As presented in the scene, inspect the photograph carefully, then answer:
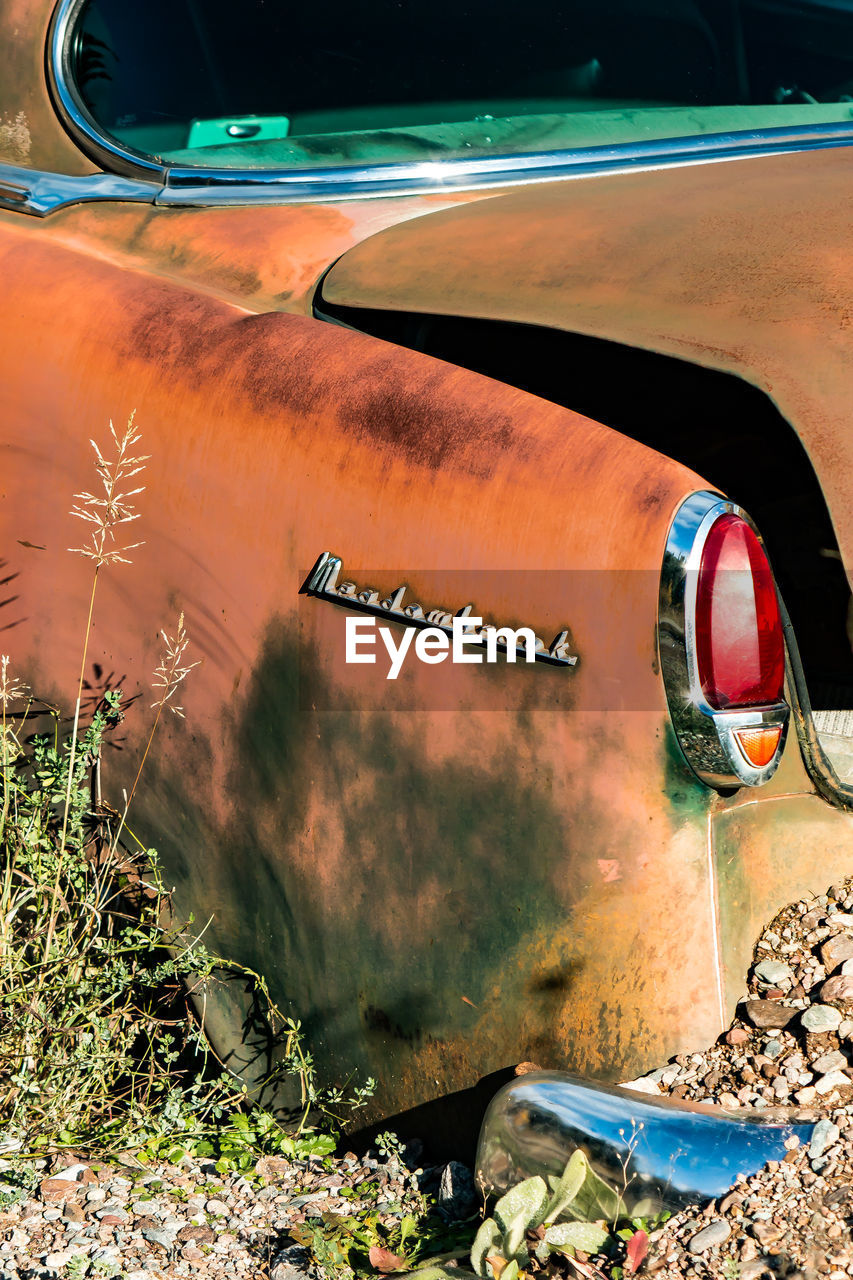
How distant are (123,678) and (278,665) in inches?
14.4

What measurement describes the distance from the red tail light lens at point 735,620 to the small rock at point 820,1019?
464 millimetres

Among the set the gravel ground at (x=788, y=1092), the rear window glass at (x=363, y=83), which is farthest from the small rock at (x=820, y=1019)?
the rear window glass at (x=363, y=83)

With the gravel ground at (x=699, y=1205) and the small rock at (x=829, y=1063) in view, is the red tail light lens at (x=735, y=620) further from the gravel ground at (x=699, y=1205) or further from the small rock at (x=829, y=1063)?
the small rock at (x=829, y=1063)

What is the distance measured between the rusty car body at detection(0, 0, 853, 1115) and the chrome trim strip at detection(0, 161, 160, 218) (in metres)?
0.03

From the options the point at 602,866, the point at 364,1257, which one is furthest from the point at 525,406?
the point at 364,1257

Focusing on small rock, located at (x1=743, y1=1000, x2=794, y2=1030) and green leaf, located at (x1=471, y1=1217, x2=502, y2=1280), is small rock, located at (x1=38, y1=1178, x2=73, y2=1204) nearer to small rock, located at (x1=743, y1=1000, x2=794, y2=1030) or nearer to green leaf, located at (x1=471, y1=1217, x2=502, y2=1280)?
green leaf, located at (x1=471, y1=1217, x2=502, y2=1280)

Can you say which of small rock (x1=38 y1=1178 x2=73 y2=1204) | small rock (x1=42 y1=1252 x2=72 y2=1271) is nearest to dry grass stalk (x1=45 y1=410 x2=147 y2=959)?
small rock (x1=38 y1=1178 x2=73 y2=1204)

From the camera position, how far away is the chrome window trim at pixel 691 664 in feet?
5.56

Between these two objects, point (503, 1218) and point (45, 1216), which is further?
point (45, 1216)

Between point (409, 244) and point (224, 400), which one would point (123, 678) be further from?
point (409, 244)

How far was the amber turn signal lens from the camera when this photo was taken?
1.74 meters

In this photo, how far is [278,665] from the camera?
203 centimetres

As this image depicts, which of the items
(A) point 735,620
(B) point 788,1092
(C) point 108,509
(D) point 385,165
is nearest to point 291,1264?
(B) point 788,1092

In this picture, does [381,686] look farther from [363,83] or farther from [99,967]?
[363,83]
